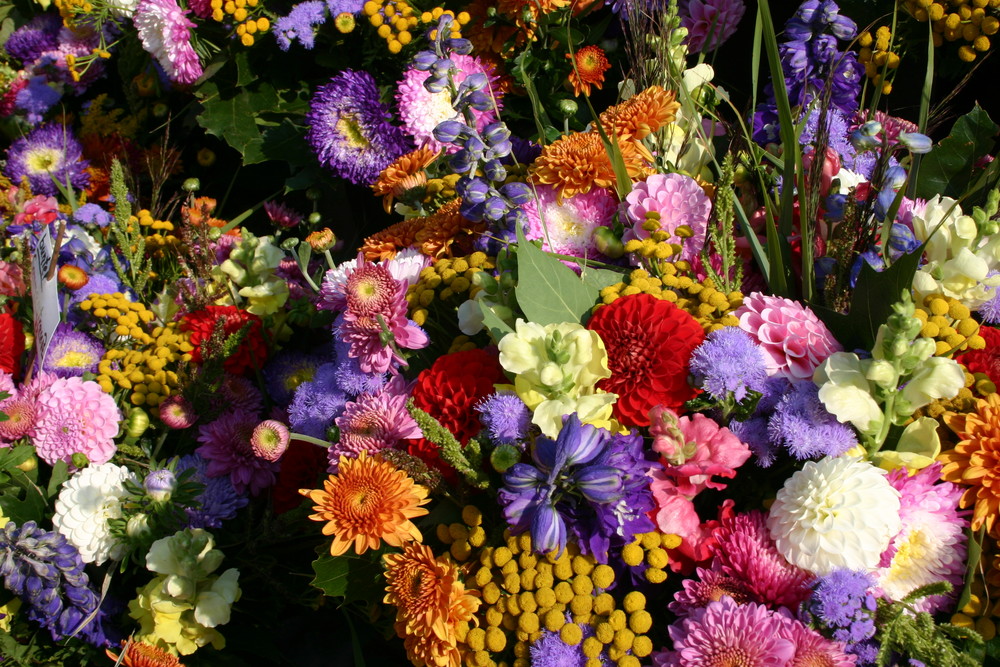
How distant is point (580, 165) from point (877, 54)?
2.04 feet

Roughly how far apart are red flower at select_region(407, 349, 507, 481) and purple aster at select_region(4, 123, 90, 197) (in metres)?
1.39

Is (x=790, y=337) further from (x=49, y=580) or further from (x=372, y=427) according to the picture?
(x=49, y=580)

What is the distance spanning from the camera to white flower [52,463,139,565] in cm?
115

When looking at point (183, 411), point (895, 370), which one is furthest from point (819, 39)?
point (183, 411)

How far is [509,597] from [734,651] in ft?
0.76

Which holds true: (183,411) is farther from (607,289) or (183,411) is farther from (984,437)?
(984,437)

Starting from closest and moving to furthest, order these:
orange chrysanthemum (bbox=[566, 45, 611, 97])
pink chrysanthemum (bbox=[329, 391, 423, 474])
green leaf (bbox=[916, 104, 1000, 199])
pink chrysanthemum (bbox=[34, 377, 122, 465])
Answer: pink chrysanthemum (bbox=[329, 391, 423, 474]) → green leaf (bbox=[916, 104, 1000, 199]) → pink chrysanthemum (bbox=[34, 377, 122, 465]) → orange chrysanthemum (bbox=[566, 45, 611, 97])

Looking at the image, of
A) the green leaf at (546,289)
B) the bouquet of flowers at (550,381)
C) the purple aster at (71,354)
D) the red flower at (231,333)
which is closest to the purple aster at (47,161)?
the bouquet of flowers at (550,381)

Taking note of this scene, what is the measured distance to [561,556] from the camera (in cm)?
87

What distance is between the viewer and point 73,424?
48.5 inches

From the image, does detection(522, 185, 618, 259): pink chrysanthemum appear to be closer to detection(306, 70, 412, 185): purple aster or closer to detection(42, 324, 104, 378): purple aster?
detection(306, 70, 412, 185): purple aster

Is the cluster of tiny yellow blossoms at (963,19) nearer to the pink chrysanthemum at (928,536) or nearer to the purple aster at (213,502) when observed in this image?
the pink chrysanthemum at (928,536)

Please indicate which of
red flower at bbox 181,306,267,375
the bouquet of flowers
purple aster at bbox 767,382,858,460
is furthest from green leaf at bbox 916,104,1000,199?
red flower at bbox 181,306,267,375

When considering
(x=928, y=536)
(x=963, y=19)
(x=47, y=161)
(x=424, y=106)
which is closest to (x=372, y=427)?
(x=928, y=536)
